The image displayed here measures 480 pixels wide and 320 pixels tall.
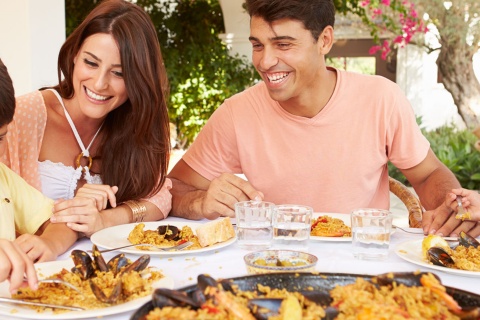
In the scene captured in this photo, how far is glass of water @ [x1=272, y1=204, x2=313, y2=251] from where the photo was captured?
2018mm

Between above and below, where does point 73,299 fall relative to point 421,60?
below

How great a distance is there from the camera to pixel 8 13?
473 centimetres

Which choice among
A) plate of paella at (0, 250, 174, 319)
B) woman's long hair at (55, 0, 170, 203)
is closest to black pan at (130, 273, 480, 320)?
plate of paella at (0, 250, 174, 319)

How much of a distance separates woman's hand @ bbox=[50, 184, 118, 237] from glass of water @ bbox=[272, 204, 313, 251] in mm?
665

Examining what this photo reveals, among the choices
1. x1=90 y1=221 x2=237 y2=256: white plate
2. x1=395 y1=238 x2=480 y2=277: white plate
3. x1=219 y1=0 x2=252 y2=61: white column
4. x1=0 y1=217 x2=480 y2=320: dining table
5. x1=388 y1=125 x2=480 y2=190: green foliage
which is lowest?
x1=388 y1=125 x2=480 y2=190: green foliage

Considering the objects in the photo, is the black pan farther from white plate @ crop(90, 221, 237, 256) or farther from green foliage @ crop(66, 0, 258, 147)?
green foliage @ crop(66, 0, 258, 147)

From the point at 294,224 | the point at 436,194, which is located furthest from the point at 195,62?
the point at 294,224

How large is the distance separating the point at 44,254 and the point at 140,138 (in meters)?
1.00

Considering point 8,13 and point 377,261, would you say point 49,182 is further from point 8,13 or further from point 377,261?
point 8,13

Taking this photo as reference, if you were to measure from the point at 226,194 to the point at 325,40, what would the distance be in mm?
1027

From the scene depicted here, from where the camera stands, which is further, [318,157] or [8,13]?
[8,13]

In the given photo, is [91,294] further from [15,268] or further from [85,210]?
[85,210]

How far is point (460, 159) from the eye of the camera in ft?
29.8

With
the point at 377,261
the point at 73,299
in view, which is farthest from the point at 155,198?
→ the point at 73,299
